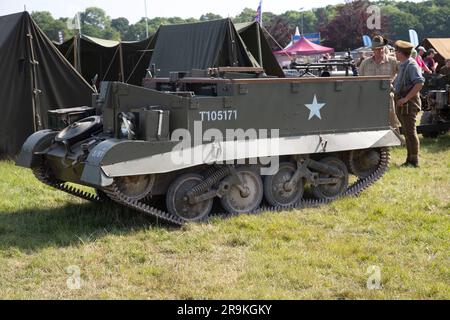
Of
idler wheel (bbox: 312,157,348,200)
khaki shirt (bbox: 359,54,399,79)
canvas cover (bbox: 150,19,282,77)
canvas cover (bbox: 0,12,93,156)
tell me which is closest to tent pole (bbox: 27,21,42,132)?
canvas cover (bbox: 0,12,93,156)

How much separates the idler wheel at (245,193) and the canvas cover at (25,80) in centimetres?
548

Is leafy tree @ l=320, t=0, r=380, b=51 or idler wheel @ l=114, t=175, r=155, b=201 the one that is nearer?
idler wheel @ l=114, t=175, r=155, b=201

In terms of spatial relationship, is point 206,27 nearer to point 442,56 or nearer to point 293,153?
point 293,153

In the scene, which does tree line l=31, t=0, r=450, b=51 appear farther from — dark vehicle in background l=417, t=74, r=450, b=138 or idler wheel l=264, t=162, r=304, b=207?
idler wheel l=264, t=162, r=304, b=207

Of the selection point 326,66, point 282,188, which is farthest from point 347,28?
point 282,188

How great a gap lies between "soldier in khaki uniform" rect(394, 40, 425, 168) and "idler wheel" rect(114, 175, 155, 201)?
466cm

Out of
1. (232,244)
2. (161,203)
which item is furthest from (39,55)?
(232,244)

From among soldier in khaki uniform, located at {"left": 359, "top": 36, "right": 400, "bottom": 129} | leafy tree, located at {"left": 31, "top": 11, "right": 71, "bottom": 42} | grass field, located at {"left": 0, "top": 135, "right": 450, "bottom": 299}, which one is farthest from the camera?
leafy tree, located at {"left": 31, "top": 11, "right": 71, "bottom": 42}

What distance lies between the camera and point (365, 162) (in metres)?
8.02

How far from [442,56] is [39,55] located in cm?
1343

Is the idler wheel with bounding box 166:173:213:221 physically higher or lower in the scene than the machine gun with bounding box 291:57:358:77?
lower

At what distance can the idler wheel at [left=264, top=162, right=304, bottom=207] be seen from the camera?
7.14 m

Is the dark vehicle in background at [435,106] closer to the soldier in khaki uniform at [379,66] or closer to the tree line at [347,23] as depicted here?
the soldier in khaki uniform at [379,66]
